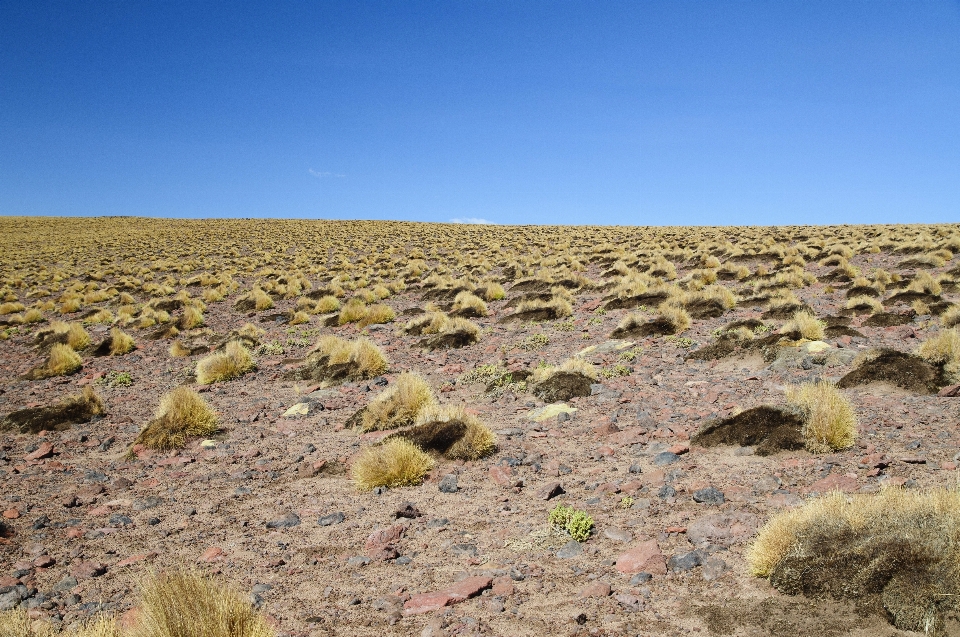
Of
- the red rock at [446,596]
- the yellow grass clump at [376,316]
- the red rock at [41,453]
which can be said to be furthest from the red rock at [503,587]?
the yellow grass clump at [376,316]

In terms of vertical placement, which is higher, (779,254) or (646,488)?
(779,254)

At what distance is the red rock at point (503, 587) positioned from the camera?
14.2ft

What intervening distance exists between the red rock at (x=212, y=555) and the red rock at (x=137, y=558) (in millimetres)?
498

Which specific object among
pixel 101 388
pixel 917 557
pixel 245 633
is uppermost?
pixel 917 557

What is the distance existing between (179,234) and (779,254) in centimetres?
5712

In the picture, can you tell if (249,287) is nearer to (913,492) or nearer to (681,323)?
(681,323)

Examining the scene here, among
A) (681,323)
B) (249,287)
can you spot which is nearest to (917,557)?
(681,323)

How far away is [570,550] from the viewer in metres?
4.93

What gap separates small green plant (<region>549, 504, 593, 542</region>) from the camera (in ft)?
16.8

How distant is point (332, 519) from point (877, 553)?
15.9ft

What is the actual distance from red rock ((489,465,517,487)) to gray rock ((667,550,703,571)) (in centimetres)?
239

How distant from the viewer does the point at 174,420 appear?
9109 mm

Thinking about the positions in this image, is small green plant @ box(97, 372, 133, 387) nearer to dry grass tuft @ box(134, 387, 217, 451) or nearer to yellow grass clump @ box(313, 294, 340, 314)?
dry grass tuft @ box(134, 387, 217, 451)

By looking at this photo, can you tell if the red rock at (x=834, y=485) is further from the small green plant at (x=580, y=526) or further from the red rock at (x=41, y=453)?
the red rock at (x=41, y=453)
